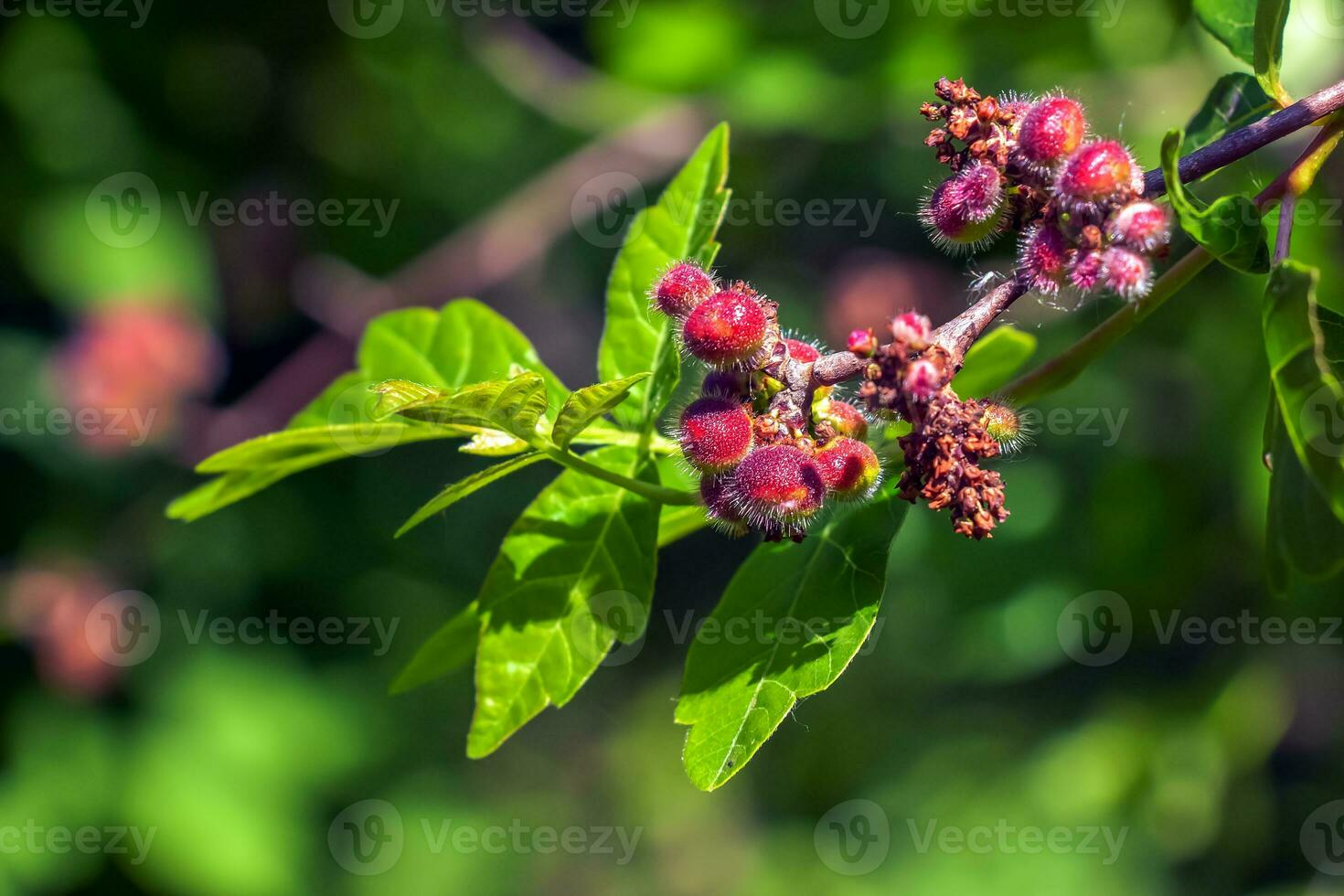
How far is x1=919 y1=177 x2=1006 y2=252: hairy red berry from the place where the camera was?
1.43m

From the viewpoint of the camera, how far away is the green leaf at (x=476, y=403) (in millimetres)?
1367

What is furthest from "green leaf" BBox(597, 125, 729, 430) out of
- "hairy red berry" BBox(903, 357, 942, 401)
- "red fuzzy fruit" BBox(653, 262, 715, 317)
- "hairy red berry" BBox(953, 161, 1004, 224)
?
"hairy red berry" BBox(903, 357, 942, 401)

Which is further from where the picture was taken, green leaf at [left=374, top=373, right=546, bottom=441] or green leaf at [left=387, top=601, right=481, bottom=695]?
green leaf at [left=387, top=601, right=481, bottom=695]

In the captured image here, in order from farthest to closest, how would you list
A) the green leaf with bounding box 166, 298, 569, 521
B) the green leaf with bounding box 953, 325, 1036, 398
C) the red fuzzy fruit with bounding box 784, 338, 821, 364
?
the green leaf with bounding box 953, 325, 1036, 398
the green leaf with bounding box 166, 298, 569, 521
the red fuzzy fruit with bounding box 784, 338, 821, 364

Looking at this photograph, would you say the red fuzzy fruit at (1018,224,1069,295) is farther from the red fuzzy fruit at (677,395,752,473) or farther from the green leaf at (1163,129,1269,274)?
the red fuzzy fruit at (677,395,752,473)

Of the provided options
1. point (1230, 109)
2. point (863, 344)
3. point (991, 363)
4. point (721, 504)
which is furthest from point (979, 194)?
point (1230, 109)

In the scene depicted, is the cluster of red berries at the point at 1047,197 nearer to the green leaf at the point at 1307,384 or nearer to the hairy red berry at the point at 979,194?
the hairy red berry at the point at 979,194

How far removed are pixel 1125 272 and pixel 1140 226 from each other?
6cm

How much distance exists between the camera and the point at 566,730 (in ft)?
19.3

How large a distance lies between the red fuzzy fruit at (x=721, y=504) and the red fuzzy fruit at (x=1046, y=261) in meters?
0.46

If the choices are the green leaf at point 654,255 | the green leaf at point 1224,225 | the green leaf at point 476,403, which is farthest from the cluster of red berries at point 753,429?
the green leaf at point 1224,225

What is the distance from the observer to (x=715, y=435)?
1.43m

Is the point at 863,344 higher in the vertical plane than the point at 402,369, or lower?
higher

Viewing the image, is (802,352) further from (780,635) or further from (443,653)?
(443,653)
